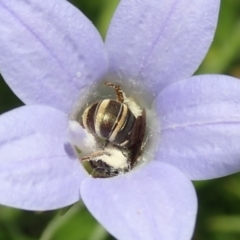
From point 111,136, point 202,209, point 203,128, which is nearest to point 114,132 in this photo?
point 111,136

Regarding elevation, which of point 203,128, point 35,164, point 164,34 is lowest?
point 35,164

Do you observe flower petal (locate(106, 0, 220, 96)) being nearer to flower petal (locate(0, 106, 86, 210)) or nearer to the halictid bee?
the halictid bee

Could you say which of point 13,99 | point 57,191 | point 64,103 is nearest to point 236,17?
point 13,99

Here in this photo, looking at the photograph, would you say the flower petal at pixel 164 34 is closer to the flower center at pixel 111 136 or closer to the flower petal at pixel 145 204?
the flower center at pixel 111 136

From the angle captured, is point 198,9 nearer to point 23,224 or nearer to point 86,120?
point 86,120

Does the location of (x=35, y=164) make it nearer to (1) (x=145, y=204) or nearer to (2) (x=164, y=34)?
(1) (x=145, y=204)

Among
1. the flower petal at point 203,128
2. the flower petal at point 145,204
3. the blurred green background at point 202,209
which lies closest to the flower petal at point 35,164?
the flower petal at point 145,204
